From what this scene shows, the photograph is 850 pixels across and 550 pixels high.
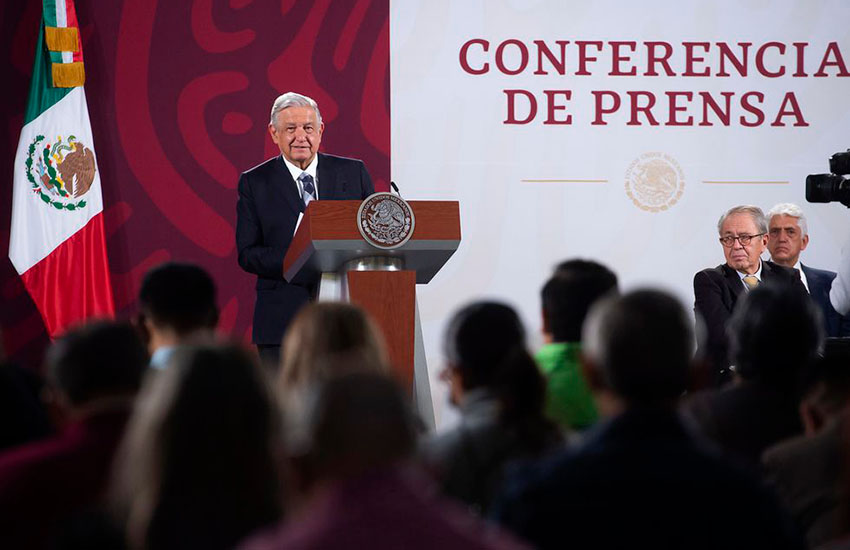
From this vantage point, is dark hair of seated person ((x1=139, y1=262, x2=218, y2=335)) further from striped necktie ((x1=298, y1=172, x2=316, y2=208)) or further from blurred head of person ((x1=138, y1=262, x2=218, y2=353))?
striped necktie ((x1=298, y1=172, x2=316, y2=208))

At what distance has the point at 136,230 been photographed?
21.4ft

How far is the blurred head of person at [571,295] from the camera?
8.21ft

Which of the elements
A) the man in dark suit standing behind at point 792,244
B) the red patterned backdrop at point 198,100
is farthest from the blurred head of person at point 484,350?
the red patterned backdrop at point 198,100

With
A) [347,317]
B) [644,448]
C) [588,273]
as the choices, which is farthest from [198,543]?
[588,273]

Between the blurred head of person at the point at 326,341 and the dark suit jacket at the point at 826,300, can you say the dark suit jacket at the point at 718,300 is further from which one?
the blurred head of person at the point at 326,341

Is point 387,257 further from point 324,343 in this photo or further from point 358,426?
point 358,426

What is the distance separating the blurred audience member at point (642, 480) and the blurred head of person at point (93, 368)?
28.0 inches

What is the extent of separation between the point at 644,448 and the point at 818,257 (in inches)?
225

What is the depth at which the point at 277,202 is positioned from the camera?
4.80m

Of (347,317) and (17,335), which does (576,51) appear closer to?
(17,335)

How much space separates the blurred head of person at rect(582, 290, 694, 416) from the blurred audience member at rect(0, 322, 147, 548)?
2.59 ft

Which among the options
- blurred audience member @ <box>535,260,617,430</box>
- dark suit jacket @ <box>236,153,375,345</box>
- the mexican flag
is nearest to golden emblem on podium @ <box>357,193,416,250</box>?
dark suit jacket @ <box>236,153,375,345</box>

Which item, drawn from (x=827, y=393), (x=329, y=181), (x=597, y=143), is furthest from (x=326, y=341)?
(x=597, y=143)

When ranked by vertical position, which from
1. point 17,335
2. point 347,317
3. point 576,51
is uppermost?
point 576,51
